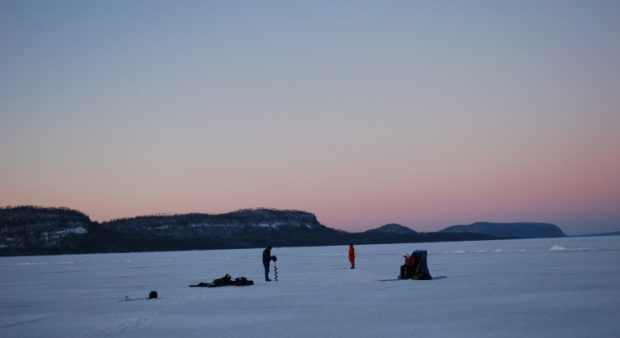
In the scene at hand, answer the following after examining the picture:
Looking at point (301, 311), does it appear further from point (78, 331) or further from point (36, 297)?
point (36, 297)

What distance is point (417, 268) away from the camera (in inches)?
1053

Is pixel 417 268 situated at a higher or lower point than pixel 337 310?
higher

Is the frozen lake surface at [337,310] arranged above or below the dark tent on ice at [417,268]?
below

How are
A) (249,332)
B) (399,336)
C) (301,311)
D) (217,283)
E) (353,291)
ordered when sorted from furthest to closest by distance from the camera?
(217,283), (353,291), (301,311), (249,332), (399,336)

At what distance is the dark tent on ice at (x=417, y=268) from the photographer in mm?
26577

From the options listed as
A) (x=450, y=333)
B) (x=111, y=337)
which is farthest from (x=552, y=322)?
(x=111, y=337)

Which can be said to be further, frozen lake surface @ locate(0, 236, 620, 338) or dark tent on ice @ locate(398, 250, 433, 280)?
dark tent on ice @ locate(398, 250, 433, 280)

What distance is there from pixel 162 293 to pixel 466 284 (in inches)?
406

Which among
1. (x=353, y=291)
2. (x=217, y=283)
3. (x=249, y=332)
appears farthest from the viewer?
(x=217, y=283)

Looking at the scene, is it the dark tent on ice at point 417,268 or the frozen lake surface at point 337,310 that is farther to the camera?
the dark tent on ice at point 417,268

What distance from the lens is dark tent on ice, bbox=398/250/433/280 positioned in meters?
26.6

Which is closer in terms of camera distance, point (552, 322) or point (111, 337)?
point (111, 337)

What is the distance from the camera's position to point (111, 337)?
12656mm

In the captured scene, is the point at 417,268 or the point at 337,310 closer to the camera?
the point at 337,310
